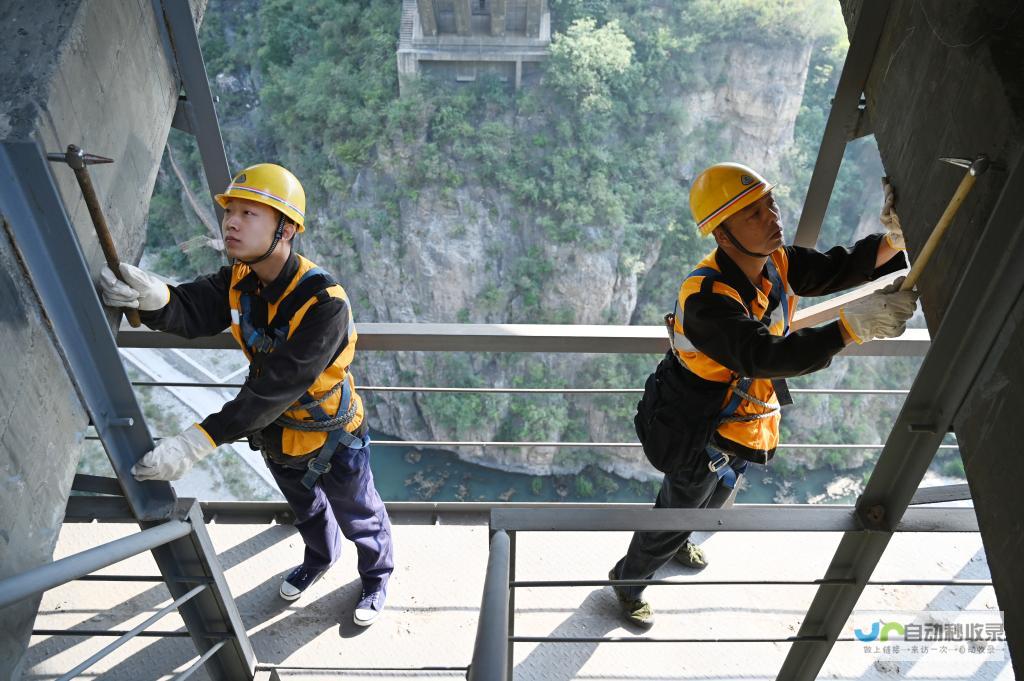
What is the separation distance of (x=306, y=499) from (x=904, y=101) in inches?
74.0

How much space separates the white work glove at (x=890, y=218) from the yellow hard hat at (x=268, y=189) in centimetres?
133

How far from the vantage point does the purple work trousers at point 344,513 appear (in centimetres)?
208

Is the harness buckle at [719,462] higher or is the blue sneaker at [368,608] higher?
the harness buckle at [719,462]

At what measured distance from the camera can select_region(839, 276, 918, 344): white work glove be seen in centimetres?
141

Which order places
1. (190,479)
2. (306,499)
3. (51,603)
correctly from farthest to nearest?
1. (190,479)
2. (51,603)
3. (306,499)

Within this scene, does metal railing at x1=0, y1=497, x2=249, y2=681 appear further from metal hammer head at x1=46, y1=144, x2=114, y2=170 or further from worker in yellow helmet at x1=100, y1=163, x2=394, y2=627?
metal hammer head at x1=46, y1=144, x2=114, y2=170

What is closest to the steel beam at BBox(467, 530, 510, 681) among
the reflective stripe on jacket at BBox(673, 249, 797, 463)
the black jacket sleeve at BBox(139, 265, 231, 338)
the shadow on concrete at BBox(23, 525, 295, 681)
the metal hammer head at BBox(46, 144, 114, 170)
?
the reflective stripe on jacket at BBox(673, 249, 797, 463)

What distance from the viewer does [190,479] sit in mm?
22984

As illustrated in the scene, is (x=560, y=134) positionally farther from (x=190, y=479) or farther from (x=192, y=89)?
(x=192, y=89)

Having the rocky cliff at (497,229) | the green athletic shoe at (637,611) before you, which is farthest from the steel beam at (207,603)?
the rocky cliff at (497,229)

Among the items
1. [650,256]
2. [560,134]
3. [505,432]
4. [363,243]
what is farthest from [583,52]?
[505,432]

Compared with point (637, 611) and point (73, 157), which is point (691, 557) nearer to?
point (637, 611)

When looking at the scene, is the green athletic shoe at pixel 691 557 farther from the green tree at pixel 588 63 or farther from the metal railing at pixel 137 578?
the green tree at pixel 588 63

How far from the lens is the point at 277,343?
183 centimetres
